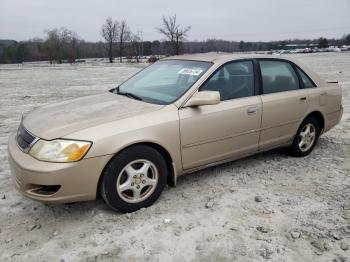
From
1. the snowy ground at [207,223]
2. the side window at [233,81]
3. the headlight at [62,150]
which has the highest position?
the side window at [233,81]

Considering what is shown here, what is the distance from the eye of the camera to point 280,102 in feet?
14.9

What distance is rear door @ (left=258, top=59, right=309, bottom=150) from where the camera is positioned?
14.6 feet

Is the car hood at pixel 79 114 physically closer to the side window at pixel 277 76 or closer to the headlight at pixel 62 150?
the headlight at pixel 62 150


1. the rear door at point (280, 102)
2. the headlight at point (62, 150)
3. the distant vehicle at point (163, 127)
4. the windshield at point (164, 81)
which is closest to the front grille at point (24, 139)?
the distant vehicle at point (163, 127)

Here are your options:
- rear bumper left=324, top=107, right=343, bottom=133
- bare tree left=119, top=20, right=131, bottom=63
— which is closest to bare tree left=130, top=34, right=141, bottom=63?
bare tree left=119, top=20, right=131, bottom=63

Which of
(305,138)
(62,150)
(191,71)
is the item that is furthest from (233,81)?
(62,150)

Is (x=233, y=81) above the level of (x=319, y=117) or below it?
above

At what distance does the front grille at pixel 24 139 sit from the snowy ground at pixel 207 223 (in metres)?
0.70

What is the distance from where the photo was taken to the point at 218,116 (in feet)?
12.9

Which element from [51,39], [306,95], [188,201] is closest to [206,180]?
[188,201]

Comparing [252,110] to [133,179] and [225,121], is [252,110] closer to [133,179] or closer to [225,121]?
[225,121]

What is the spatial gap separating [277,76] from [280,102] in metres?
0.39

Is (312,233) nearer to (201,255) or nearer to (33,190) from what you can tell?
(201,255)

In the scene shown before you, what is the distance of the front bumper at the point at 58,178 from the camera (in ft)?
9.91
